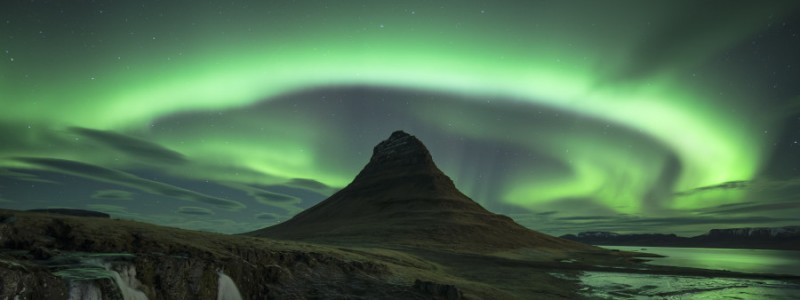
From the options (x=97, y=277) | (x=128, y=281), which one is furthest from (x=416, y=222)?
(x=97, y=277)

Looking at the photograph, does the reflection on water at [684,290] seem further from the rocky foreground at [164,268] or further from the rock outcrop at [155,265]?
the rock outcrop at [155,265]

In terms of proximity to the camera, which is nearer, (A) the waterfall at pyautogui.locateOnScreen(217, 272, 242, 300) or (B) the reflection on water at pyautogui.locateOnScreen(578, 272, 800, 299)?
(A) the waterfall at pyautogui.locateOnScreen(217, 272, 242, 300)

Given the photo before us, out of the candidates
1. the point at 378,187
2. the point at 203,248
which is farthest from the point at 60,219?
the point at 378,187

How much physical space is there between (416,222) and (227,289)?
11746 cm

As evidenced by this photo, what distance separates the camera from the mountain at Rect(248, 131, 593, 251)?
117375mm

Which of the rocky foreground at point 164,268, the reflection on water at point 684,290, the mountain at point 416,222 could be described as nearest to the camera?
the rocky foreground at point 164,268

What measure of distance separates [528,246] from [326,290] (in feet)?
382

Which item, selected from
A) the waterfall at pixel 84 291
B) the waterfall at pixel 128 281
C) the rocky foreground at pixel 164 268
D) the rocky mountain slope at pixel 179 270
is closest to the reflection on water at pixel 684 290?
the rocky mountain slope at pixel 179 270

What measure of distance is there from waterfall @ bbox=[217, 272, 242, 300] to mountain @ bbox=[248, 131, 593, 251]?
3135 inches

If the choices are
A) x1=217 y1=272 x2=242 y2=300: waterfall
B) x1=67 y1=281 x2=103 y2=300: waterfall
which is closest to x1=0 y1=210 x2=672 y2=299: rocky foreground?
x1=67 y1=281 x2=103 y2=300: waterfall

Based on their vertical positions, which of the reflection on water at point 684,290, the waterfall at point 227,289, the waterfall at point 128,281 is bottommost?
the reflection on water at point 684,290

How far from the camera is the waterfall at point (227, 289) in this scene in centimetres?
1988

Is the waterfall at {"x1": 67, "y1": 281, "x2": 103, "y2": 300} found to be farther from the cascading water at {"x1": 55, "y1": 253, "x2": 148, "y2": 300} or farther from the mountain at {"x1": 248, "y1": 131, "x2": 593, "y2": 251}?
the mountain at {"x1": 248, "y1": 131, "x2": 593, "y2": 251}

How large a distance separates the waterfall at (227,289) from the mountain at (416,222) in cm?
7963
